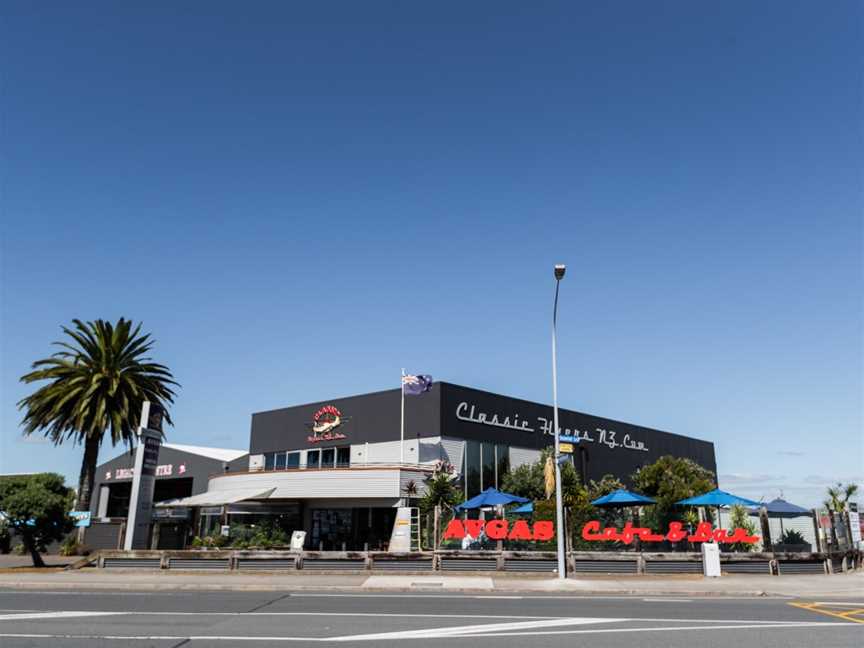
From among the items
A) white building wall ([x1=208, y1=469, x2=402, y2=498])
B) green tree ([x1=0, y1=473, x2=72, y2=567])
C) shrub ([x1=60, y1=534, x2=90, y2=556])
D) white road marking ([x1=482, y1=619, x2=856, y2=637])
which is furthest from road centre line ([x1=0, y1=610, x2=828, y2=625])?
shrub ([x1=60, y1=534, x2=90, y2=556])

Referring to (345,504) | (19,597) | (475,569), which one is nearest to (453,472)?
(345,504)

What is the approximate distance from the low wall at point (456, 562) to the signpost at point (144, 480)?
6.35 feet

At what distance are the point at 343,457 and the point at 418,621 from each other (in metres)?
31.2

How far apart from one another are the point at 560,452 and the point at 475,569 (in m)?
5.39

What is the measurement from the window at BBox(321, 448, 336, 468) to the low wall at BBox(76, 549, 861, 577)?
61.7 feet

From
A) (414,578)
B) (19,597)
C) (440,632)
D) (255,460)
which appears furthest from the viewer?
(255,460)

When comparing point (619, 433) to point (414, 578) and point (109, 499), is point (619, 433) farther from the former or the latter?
point (109, 499)

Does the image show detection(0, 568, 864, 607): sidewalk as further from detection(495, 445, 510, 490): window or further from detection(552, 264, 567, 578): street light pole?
detection(495, 445, 510, 490): window

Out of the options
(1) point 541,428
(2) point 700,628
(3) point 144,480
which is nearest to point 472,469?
(1) point 541,428

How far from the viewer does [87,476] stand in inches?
1487

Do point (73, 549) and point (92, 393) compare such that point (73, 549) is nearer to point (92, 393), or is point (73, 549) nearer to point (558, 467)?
point (92, 393)

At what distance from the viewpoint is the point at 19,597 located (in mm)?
18125

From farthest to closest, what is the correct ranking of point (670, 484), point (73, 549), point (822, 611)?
point (670, 484)
point (73, 549)
point (822, 611)

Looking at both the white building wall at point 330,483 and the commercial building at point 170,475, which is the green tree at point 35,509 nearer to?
the white building wall at point 330,483
